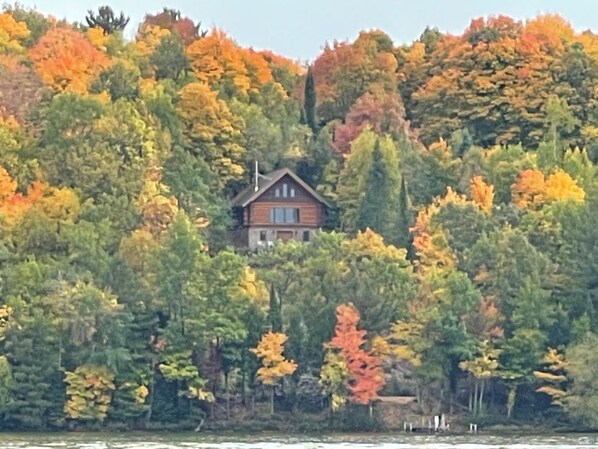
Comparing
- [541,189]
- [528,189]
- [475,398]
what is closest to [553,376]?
[475,398]

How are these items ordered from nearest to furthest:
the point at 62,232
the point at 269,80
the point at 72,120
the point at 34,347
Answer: the point at 34,347 < the point at 62,232 < the point at 72,120 < the point at 269,80

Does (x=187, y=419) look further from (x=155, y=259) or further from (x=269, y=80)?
(x=269, y=80)

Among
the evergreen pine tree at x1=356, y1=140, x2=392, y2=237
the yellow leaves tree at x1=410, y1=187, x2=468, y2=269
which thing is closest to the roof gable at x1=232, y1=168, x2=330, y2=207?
the evergreen pine tree at x1=356, y1=140, x2=392, y2=237

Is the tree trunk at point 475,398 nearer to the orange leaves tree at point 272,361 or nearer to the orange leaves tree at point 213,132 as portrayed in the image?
the orange leaves tree at point 272,361

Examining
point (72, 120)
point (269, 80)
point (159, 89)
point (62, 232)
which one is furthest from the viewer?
point (269, 80)

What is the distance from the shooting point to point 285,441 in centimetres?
8256

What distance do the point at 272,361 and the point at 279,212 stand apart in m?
24.8

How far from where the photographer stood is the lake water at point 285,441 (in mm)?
78438

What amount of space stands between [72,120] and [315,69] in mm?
31685

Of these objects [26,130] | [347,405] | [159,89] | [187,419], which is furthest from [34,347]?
[159,89]

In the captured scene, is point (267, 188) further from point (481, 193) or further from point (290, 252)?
point (290, 252)

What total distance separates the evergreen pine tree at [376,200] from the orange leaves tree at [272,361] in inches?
680

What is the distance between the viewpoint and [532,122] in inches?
5044

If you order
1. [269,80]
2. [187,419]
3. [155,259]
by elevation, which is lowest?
[187,419]
